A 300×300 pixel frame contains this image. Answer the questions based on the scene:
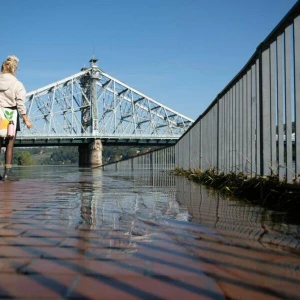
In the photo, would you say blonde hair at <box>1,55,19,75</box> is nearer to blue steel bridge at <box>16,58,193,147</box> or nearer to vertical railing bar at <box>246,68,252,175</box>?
vertical railing bar at <box>246,68,252,175</box>

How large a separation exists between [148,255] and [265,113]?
1702mm

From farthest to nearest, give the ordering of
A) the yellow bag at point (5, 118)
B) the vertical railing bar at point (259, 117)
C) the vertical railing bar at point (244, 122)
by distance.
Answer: the yellow bag at point (5, 118) < the vertical railing bar at point (244, 122) < the vertical railing bar at point (259, 117)

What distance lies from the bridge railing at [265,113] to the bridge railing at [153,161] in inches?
230

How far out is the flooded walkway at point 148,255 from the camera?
757mm

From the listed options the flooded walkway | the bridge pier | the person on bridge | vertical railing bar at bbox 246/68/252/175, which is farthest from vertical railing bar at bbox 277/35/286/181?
the bridge pier

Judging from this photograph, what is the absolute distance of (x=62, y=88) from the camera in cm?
5300

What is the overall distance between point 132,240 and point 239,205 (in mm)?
1127

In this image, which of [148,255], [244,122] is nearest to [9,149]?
[244,122]

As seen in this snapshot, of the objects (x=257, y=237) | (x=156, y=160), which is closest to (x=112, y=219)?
(x=257, y=237)

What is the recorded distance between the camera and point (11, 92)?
411 cm

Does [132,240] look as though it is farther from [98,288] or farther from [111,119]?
[111,119]

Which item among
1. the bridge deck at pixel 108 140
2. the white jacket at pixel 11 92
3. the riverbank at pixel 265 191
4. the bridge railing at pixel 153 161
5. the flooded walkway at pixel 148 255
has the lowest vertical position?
the flooded walkway at pixel 148 255

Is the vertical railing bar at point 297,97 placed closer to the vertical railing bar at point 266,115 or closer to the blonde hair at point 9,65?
the vertical railing bar at point 266,115

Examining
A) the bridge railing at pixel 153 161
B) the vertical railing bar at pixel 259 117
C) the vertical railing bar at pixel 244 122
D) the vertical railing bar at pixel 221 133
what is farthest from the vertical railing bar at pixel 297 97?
the bridge railing at pixel 153 161
